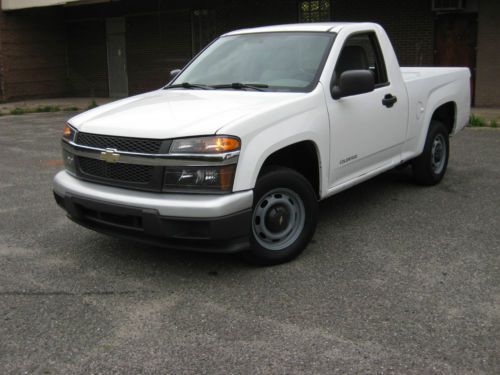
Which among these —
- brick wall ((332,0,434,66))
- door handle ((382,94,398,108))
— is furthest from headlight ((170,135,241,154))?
brick wall ((332,0,434,66))

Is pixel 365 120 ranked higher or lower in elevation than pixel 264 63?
lower

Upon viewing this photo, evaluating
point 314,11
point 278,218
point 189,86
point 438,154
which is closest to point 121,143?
point 278,218

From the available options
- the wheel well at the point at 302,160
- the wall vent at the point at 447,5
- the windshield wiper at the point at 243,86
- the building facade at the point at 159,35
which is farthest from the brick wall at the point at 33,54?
the wheel well at the point at 302,160

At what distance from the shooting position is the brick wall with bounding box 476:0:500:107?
547 inches

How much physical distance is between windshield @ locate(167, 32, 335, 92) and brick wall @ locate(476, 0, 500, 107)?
33.7 ft

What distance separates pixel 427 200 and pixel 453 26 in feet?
32.5

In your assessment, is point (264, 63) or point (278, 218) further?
point (264, 63)

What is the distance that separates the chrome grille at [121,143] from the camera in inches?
157

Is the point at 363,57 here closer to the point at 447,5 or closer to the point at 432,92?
the point at 432,92

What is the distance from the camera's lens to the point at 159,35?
2008 centimetres

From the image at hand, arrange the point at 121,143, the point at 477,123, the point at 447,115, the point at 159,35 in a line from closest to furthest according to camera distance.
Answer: the point at 121,143 < the point at 447,115 < the point at 477,123 < the point at 159,35

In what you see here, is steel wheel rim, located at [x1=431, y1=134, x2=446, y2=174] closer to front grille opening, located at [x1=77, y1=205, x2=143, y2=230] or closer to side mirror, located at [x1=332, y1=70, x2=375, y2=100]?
side mirror, located at [x1=332, y1=70, x2=375, y2=100]

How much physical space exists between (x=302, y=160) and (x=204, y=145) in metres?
1.16

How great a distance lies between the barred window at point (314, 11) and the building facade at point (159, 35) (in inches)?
1.1
